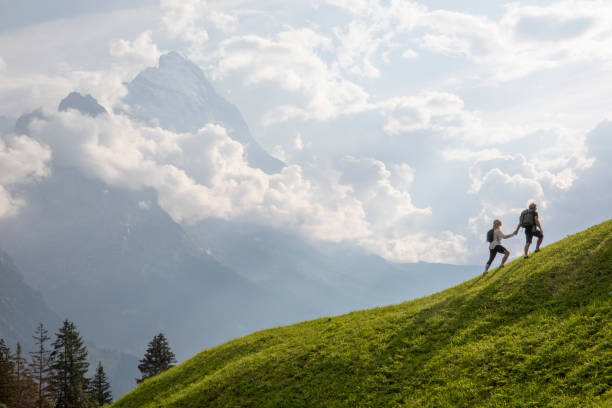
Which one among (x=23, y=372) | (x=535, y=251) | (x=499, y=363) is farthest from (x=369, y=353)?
(x=23, y=372)

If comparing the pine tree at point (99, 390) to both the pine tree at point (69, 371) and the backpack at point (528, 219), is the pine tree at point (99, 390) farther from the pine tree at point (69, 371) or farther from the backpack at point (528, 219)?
the backpack at point (528, 219)

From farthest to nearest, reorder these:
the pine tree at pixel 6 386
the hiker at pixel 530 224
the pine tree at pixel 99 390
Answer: the pine tree at pixel 99 390 → the pine tree at pixel 6 386 → the hiker at pixel 530 224

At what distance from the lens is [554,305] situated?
66.2 feet

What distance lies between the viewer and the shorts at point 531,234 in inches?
1075

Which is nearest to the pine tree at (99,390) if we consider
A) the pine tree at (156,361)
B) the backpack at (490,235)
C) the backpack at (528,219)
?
the pine tree at (156,361)

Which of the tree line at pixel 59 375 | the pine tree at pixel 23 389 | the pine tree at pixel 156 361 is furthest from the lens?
the pine tree at pixel 156 361

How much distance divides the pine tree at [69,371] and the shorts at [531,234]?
233 feet

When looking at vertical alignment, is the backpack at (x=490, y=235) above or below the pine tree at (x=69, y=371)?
below

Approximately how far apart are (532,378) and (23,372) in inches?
3347

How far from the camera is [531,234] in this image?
1083 inches

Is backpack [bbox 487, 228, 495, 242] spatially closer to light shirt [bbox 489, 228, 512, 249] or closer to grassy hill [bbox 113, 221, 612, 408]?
light shirt [bbox 489, 228, 512, 249]

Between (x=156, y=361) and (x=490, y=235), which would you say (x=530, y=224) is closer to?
(x=490, y=235)

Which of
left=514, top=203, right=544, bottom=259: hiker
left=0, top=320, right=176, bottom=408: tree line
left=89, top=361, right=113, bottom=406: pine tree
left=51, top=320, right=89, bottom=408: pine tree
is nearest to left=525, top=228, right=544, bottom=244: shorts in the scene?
left=514, top=203, right=544, bottom=259: hiker

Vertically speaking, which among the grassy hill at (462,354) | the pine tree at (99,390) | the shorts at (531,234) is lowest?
the grassy hill at (462,354)
